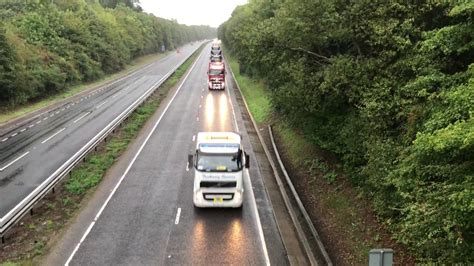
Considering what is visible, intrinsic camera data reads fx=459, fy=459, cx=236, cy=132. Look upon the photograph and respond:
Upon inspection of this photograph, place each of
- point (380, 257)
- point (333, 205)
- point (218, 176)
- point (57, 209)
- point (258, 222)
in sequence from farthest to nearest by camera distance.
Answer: point (57, 209) < point (333, 205) < point (218, 176) < point (258, 222) < point (380, 257)

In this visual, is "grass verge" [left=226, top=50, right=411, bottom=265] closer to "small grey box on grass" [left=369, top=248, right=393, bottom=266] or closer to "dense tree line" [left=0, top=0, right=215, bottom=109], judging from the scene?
"small grey box on grass" [left=369, top=248, right=393, bottom=266]

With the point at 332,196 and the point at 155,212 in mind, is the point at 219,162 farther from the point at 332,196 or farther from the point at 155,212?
the point at 332,196

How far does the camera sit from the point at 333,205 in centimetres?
1791

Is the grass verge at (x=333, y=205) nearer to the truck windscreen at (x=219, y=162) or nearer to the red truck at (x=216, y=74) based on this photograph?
the truck windscreen at (x=219, y=162)

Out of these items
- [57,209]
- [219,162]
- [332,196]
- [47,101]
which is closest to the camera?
[219,162]

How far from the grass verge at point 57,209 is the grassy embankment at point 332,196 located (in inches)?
378

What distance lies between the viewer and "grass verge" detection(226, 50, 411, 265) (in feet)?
46.7

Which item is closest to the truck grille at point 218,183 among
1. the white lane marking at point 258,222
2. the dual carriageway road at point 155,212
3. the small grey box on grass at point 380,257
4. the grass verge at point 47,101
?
the dual carriageway road at point 155,212

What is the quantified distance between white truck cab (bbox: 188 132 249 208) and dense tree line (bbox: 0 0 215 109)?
1182 inches

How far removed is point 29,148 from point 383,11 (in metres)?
22.2

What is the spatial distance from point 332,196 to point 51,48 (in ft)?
169

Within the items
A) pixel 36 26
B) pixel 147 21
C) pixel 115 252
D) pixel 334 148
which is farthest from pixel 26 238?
pixel 147 21

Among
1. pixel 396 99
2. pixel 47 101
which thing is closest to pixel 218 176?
pixel 396 99

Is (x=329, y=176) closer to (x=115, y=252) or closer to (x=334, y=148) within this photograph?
(x=334, y=148)
